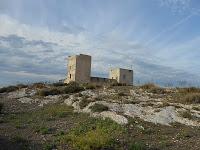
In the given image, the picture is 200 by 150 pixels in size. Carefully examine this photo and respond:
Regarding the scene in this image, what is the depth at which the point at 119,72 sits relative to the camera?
59844mm

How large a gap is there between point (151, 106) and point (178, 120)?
3124mm

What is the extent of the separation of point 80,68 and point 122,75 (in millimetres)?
8375

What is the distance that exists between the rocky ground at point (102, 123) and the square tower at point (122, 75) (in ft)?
99.1

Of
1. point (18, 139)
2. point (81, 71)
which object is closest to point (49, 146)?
point (18, 139)

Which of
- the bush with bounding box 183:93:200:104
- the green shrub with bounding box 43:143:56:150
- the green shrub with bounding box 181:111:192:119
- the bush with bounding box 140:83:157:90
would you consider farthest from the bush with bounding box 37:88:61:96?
the green shrub with bounding box 43:143:56:150

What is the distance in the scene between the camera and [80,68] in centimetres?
5497

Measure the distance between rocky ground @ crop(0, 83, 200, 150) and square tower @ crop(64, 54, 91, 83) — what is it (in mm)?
25232

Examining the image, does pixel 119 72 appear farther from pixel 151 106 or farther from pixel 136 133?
pixel 136 133

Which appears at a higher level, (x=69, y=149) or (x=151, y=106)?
(x=151, y=106)

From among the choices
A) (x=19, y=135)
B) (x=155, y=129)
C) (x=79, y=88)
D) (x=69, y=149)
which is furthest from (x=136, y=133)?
(x=79, y=88)

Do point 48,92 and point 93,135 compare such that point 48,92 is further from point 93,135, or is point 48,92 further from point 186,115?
point 93,135

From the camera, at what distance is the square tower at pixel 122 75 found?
59.8m

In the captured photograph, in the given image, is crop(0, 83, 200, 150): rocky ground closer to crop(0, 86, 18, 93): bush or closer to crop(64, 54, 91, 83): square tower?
crop(0, 86, 18, 93): bush

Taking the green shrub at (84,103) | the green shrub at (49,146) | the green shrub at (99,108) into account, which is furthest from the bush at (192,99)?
the green shrub at (49,146)
